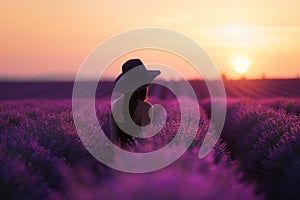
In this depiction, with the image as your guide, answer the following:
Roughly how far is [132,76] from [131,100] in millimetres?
319

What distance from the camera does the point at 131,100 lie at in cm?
866

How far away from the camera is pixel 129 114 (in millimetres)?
8695

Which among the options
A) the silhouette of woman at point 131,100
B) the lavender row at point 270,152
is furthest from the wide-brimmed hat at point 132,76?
the lavender row at point 270,152

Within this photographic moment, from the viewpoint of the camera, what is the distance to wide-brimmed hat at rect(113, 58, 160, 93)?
8602mm

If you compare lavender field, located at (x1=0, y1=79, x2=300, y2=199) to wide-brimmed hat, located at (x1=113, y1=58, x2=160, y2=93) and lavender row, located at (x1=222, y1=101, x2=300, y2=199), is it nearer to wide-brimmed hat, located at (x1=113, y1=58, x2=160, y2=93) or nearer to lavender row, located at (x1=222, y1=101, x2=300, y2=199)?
lavender row, located at (x1=222, y1=101, x2=300, y2=199)

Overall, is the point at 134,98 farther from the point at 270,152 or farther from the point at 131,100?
the point at 270,152

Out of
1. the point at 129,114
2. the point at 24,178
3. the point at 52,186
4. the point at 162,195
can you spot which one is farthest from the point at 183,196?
the point at 129,114

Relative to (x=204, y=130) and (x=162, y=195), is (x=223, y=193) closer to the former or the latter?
(x=162, y=195)

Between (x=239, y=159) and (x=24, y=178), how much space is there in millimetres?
6523

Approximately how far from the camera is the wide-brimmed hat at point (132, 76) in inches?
339

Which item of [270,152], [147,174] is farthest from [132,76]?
[147,174]

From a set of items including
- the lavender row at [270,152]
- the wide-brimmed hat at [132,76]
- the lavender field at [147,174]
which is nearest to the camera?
the lavender field at [147,174]

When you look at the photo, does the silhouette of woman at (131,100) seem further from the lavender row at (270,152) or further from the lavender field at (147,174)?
the lavender row at (270,152)

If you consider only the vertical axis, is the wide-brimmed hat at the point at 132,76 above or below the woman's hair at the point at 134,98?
above
